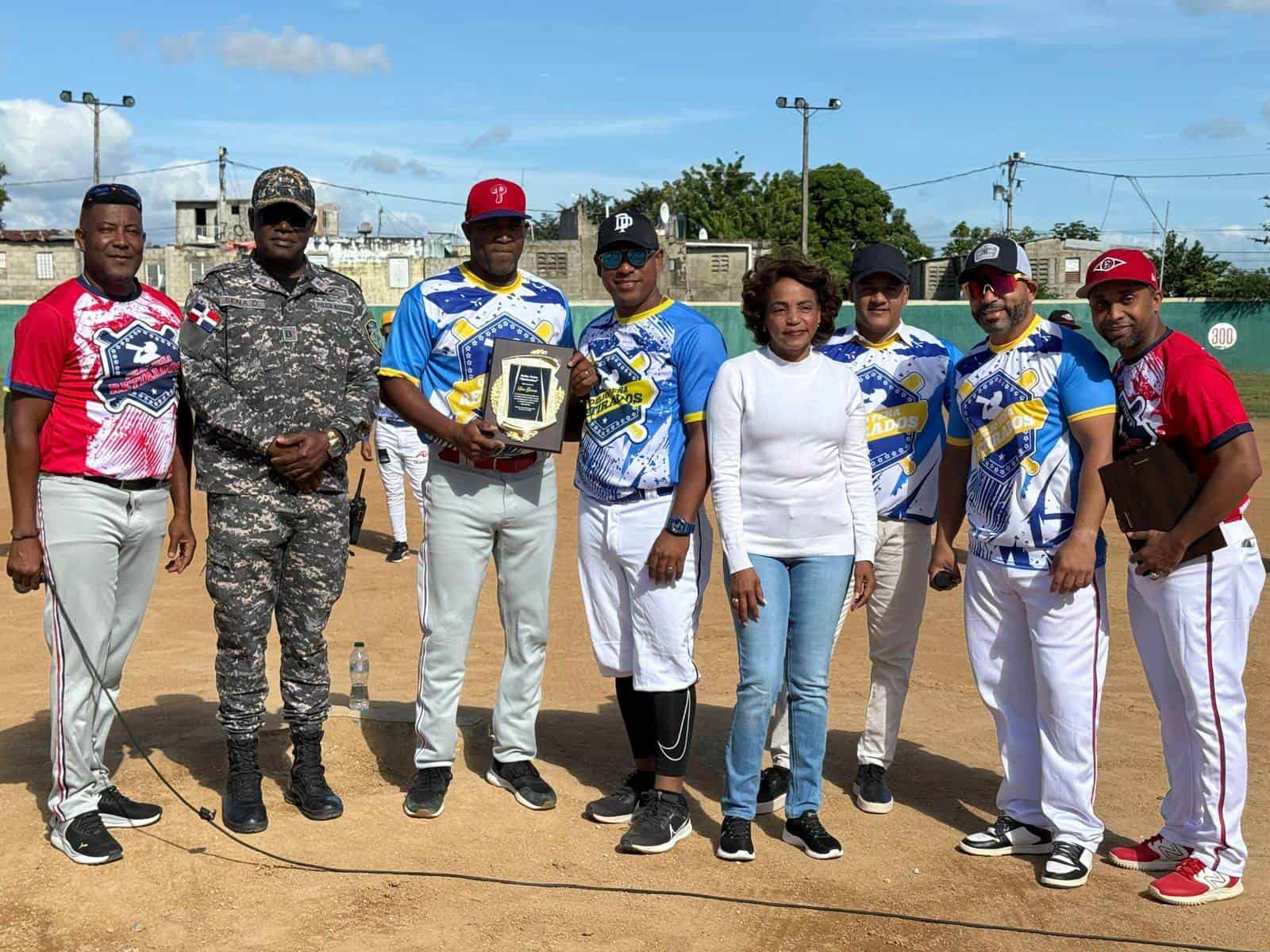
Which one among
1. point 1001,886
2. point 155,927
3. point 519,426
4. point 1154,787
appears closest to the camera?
point 155,927

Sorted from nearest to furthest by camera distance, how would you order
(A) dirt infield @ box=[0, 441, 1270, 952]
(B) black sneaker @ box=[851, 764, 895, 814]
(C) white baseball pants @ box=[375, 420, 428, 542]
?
(A) dirt infield @ box=[0, 441, 1270, 952] < (B) black sneaker @ box=[851, 764, 895, 814] < (C) white baseball pants @ box=[375, 420, 428, 542]

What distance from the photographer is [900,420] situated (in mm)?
5109

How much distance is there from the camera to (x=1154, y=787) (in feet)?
18.3

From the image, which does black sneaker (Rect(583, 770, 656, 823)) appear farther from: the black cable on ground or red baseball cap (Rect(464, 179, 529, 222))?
red baseball cap (Rect(464, 179, 529, 222))

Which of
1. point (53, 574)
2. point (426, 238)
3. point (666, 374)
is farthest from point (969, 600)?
point (426, 238)

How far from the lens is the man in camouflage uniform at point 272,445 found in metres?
4.62

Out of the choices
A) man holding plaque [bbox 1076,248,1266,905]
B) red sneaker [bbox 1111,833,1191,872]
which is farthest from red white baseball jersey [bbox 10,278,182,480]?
red sneaker [bbox 1111,833,1191,872]

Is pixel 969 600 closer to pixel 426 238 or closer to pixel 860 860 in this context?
pixel 860 860

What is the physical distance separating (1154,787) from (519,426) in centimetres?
322

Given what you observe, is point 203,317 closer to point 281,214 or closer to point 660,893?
point 281,214

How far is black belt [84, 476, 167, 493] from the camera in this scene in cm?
455

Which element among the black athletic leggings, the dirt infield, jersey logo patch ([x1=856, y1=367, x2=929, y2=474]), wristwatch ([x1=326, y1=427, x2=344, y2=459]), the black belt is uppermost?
jersey logo patch ([x1=856, y1=367, x2=929, y2=474])

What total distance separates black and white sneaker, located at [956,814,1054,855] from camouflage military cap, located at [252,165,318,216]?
11.2 ft

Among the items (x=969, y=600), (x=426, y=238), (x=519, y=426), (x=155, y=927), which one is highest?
(x=426, y=238)
